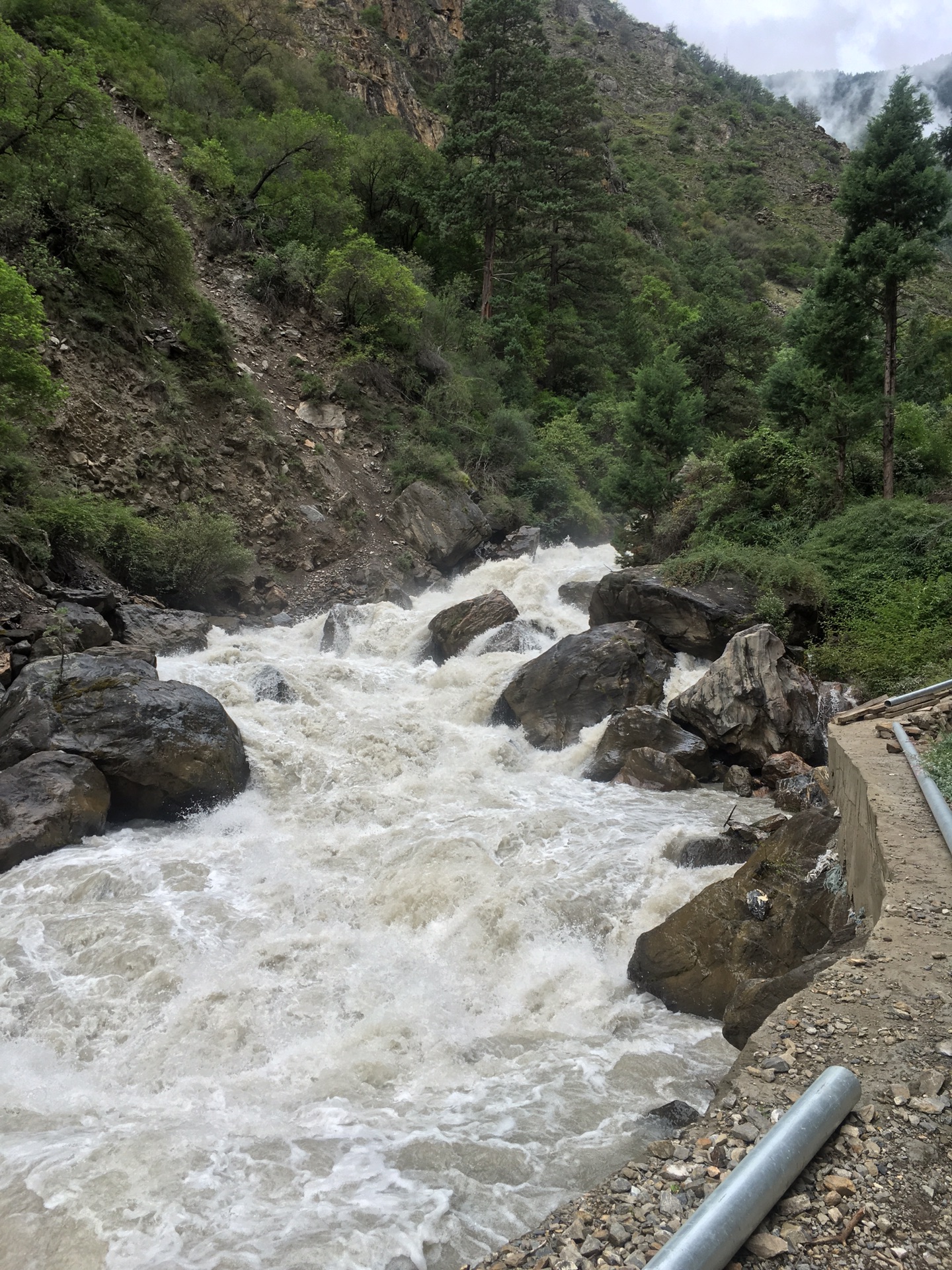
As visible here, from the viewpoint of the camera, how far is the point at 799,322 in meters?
19.7

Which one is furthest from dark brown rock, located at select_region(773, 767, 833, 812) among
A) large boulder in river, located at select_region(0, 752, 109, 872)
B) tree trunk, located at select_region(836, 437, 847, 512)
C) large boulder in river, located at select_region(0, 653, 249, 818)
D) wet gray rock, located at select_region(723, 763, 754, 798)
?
large boulder in river, located at select_region(0, 752, 109, 872)

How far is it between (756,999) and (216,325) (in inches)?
853

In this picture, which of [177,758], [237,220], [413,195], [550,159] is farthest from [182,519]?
[550,159]

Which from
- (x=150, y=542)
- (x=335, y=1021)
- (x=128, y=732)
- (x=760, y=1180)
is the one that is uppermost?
(x=150, y=542)

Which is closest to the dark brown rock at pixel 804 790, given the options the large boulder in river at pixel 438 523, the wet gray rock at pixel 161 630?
the wet gray rock at pixel 161 630

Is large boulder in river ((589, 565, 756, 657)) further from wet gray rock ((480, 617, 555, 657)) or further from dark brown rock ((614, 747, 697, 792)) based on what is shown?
dark brown rock ((614, 747, 697, 792))

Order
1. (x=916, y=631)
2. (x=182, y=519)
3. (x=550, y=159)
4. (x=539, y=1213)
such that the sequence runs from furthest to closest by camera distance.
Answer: (x=550, y=159), (x=182, y=519), (x=916, y=631), (x=539, y=1213)

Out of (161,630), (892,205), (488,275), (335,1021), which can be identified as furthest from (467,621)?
(488,275)

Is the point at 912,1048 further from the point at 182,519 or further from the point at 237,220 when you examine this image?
the point at 237,220

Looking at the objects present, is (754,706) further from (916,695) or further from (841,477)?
(841,477)

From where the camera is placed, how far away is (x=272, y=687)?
13008 mm

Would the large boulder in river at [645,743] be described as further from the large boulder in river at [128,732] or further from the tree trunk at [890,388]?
the tree trunk at [890,388]

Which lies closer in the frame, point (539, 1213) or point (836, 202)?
point (539, 1213)

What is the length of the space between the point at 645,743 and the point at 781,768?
2074 mm
